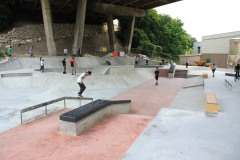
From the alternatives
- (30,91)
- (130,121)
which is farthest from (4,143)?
(30,91)

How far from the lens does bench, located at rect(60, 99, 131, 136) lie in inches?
256

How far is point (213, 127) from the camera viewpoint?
6246 mm

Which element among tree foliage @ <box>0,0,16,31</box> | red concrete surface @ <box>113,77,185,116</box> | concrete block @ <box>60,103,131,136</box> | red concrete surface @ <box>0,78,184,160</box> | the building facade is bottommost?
red concrete surface @ <box>113,77,185,116</box>

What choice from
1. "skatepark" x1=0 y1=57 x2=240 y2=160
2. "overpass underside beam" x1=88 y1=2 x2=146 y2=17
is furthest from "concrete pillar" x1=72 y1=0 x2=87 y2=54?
"skatepark" x1=0 y1=57 x2=240 y2=160

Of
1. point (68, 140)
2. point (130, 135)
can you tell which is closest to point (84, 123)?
point (68, 140)

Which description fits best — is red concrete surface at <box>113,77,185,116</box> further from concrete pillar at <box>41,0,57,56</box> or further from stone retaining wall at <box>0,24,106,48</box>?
stone retaining wall at <box>0,24,106,48</box>

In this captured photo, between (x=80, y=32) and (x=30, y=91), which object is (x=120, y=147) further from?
(x=80, y=32)

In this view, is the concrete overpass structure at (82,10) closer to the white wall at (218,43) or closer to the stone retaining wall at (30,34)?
the stone retaining wall at (30,34)

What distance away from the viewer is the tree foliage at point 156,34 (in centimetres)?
4722

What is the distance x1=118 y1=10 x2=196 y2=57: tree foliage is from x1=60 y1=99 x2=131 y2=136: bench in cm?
3814

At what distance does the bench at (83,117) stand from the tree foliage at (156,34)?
3814cm

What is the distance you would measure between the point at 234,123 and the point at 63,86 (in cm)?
1213

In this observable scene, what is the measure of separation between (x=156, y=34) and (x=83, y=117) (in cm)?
4659

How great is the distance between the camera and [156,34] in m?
50.9
